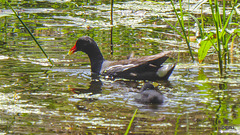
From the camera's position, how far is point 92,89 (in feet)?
20.8

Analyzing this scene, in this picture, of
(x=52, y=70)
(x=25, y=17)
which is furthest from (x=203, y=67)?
(x=25, y=17)

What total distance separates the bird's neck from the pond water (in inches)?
5.3

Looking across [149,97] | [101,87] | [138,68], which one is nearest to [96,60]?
[138,68]

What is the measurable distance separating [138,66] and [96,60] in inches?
37.5

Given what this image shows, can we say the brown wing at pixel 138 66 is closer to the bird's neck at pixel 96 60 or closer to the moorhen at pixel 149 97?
the bird's neck at pixel 96 60

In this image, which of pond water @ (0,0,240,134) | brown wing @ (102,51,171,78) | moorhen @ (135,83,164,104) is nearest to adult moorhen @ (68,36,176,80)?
brown wing @ (102,51,171,78)

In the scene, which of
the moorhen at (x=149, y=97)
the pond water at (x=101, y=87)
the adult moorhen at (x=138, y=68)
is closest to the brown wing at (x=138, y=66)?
the adult moorhen at (x=138, y=68)

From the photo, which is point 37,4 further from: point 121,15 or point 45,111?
point 45,111

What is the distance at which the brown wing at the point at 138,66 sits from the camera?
275 inches

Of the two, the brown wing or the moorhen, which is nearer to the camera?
the moorhen

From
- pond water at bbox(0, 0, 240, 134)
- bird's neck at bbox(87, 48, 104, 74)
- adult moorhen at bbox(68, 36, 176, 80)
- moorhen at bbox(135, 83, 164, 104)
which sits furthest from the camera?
bird's neck at bbox(87, 48, 104, 74)

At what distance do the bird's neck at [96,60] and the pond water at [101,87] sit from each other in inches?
5.3

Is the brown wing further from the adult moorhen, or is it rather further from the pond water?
the pond water

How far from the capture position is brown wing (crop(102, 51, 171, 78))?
6.98m
